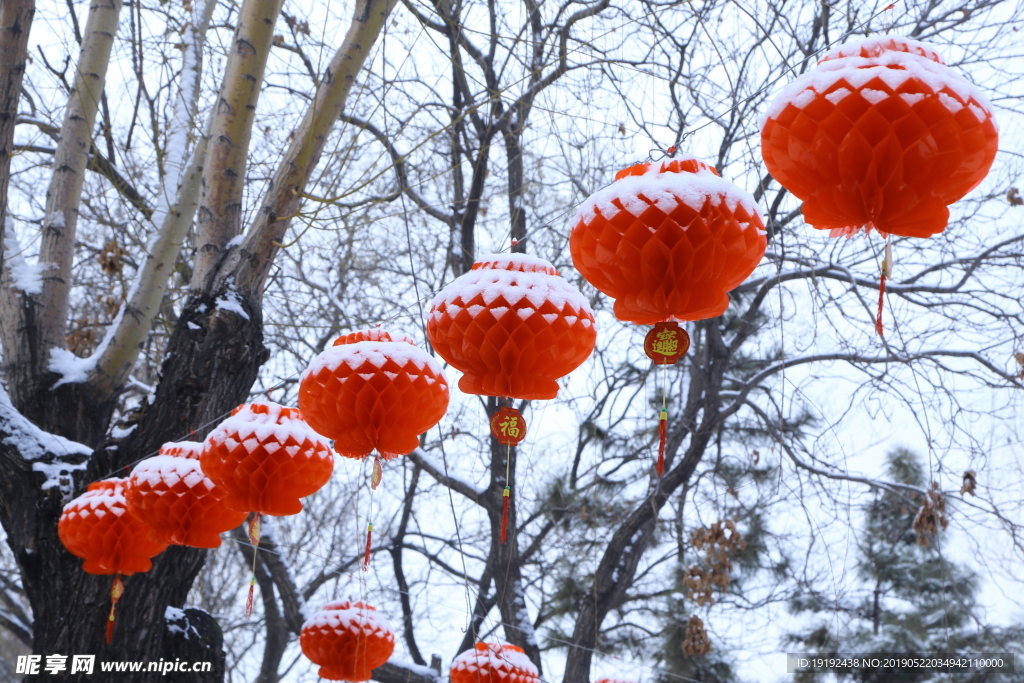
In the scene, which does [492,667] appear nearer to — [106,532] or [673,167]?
[106,532]

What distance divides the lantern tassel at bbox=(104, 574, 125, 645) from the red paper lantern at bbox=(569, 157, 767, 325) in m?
1.99

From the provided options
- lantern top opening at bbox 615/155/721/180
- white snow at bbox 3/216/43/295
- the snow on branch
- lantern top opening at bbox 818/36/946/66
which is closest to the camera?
lantern top opening at bbox 818/36/946/66

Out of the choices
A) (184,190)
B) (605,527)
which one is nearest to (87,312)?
(184,190)

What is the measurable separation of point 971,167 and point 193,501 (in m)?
2.07

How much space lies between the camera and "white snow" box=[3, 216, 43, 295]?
3.07 m

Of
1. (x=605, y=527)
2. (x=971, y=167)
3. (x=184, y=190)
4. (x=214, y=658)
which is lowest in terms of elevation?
(x=214, y=658)

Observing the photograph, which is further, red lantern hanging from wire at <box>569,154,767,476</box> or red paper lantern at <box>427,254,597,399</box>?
red paper lantern at <box>427,254,597,399</box>

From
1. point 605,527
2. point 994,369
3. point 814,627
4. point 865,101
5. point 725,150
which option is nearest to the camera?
point 865,101

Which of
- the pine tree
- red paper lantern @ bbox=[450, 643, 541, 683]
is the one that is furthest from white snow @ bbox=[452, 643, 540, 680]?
the pine tree

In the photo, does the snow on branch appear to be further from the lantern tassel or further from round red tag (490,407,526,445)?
round red tag (490,407,526,445)

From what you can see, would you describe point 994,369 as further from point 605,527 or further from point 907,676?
point 907,676

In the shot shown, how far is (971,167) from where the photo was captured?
4.13ft

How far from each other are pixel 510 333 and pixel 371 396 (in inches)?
17.2

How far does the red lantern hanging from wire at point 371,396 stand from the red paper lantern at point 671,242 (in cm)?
58
